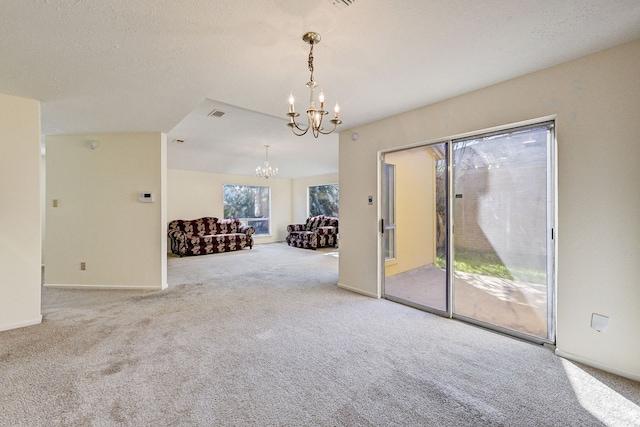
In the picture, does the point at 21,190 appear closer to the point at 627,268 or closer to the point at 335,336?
the point at 335,336

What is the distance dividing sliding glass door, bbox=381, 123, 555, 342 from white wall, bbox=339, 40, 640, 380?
0.56 feet

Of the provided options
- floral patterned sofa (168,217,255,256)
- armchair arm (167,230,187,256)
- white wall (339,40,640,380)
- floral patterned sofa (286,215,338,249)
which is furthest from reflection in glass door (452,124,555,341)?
armchair arm (167,230,187,256)

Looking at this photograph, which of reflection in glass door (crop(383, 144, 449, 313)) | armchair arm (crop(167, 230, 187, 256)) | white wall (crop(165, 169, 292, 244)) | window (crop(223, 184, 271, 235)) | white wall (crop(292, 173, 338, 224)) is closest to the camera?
reflection in glass door (crop(383, 144, 449, 313))

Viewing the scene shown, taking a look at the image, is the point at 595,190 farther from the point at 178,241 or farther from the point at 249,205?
the point at 249,205

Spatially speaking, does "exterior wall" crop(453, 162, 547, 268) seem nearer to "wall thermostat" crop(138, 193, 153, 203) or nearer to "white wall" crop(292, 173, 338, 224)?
"wall thermostat" crop(138, 193, 153, 203)

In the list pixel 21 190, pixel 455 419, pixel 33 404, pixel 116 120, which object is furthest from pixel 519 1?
pixel 21 190

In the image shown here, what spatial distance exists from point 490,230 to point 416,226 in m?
1.23

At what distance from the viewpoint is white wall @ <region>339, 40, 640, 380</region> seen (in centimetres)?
197

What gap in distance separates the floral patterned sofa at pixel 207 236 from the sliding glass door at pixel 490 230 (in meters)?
5.21

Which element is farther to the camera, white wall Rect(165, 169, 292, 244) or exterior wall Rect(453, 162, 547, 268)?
white wall Rect(165, 169, 292, 244)

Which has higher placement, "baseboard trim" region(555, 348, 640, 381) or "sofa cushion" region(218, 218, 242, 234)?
"sofa cushion" region(218, 218, 242, 234)

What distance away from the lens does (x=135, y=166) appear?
13.8ft

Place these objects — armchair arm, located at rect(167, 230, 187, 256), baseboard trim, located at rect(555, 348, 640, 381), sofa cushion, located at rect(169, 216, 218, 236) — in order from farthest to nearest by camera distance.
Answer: sofa cushion, located at rect(169, 216, 218, 236) < armchair arm, located at rect(167, 230, 187, 256) < baseboard trim, located at rect(555, 348, 640, 381)

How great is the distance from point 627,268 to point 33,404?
13.3 feet
